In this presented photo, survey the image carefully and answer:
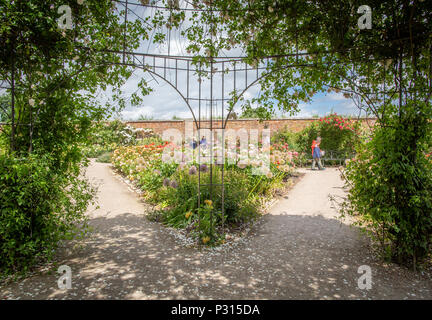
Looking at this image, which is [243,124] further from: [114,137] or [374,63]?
[374,63]

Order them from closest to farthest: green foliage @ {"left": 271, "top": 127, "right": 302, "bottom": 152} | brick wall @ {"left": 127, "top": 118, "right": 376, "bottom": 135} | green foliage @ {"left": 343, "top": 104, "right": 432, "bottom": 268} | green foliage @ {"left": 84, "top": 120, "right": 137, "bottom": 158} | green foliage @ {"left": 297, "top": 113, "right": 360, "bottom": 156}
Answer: green foliage @ {"left": 343, "top": 104, "right": 432, "bottom": 268}
green foliage @ {"left": 297, "top": 113, "right": 360, "bottom": 156}
green foliage @ {"left": 271, "top": 127, "right": 302, "bottom": 152}
green foliage @ {"left": 84, "top": 120, "right": 137, "bottom": 158}
brick wall @ {"left": 127, "top": 118, "right": 376, "bottom": 135}

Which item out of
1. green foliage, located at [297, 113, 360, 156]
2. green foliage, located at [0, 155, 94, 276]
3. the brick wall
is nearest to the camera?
green foliage, located at [0, 155, 94, 276]

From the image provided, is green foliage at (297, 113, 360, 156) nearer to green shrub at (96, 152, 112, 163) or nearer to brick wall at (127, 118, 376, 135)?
brick wall at (127, 118, 376, 135)

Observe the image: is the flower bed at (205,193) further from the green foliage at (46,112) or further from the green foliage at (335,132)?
the green foliage at (335,132)

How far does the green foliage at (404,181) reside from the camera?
2.70 metres

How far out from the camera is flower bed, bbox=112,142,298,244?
151 inches

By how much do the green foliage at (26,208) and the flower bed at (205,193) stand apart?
1.77 meters

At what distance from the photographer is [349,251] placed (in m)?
3.40

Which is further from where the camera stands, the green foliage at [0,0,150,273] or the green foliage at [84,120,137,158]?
the green foliage at [84,120,137,158]

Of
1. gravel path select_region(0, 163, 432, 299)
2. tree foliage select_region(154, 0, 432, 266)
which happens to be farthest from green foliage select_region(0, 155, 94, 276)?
tree foliage select_region(154, 0, 432, 266)

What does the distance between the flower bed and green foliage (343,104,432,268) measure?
1978 millimetres

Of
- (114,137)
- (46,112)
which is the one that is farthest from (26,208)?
(114,137)

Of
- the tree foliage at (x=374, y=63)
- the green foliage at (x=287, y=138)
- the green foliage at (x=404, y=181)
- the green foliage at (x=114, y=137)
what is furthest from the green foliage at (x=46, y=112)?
the green foliage at (x=287, y=138)
